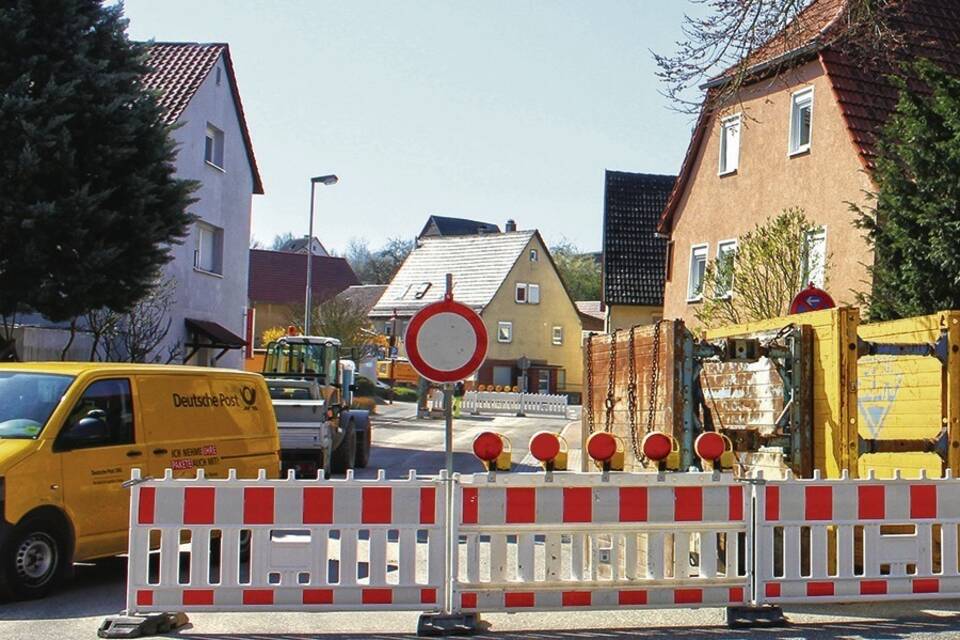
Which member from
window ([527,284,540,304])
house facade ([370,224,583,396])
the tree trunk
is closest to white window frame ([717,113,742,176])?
the tree trunk

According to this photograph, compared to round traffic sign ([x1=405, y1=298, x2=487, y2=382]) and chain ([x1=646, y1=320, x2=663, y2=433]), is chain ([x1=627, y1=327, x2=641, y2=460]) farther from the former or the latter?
round traffic sign ([x1=405, y1=298, x2=487, y2=382])

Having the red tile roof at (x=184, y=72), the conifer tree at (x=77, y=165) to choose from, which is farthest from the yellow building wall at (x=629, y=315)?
the conifer tree at (x=77, y=165)

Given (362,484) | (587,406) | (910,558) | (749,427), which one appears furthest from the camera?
(587,406)

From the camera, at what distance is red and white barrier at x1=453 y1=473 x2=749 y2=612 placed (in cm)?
775

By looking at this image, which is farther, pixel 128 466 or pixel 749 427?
pixel 749 427

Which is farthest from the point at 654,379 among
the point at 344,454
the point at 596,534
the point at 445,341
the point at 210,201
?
the point at 210,201

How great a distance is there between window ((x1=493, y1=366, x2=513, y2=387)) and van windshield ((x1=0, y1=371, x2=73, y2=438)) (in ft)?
184

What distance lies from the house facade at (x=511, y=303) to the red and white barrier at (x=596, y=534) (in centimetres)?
5703

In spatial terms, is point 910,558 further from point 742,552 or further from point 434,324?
point 434,324

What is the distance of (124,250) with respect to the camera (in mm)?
18547

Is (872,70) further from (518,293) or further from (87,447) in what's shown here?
(518,293)

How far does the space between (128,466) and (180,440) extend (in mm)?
687

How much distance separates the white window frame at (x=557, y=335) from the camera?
6912cm

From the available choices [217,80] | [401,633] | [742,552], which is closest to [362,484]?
[401,633]
